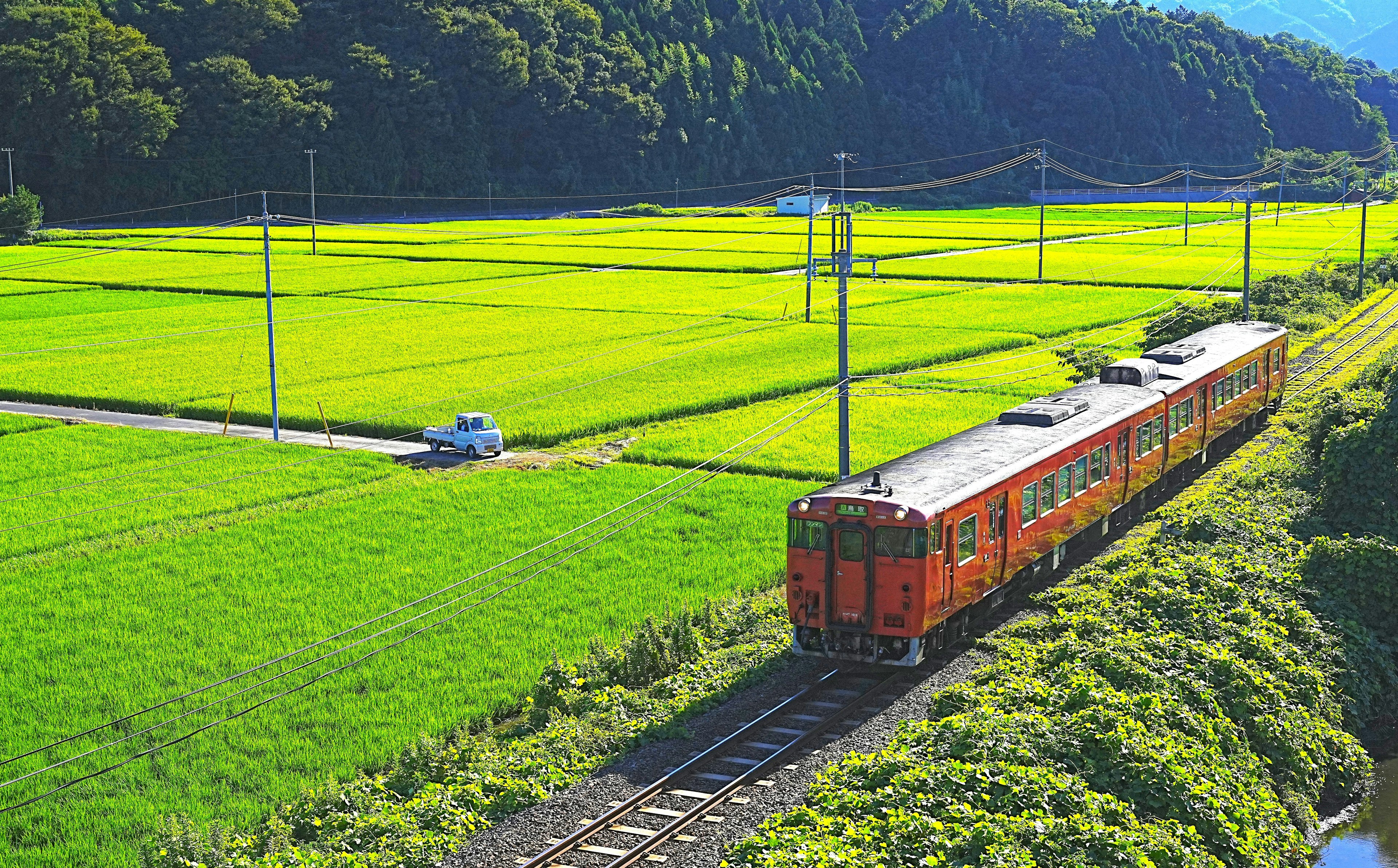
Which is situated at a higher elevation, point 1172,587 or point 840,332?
point 840,332

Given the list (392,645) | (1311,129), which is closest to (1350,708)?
(392,645)

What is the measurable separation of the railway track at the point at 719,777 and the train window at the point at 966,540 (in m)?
1.74

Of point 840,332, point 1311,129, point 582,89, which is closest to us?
point 840,332

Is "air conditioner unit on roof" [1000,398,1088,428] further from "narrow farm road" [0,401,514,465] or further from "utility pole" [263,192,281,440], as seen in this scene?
"utility pole" [263,192,281,440]

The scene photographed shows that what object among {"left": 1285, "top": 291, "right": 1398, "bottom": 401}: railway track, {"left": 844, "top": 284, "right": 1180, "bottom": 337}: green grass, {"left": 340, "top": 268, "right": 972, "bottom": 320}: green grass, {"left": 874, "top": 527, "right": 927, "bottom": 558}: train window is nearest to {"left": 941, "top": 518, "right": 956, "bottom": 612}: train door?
{"left": 874, "top": 527, "right": 927, "bottom": 558}: train window

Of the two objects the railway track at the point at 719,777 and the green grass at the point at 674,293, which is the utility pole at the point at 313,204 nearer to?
the green grass at the point at 674,293

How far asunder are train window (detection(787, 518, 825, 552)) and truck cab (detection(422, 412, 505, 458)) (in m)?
17.0

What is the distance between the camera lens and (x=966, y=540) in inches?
770

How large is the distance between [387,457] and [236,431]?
21.3 feet

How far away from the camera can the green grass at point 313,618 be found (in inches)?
635

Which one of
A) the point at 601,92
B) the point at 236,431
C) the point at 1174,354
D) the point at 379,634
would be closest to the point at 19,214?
the point at 601,92

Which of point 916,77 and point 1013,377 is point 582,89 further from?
point 1013,377

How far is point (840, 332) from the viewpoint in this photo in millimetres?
23672

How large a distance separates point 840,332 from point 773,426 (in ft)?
45.9
